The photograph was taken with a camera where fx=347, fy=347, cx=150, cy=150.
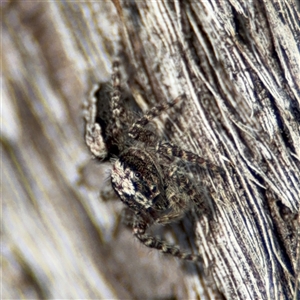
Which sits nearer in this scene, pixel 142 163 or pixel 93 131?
pixel 142 163

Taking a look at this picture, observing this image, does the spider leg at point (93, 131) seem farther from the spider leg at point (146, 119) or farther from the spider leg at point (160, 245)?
the spider leg at point (160, 245)

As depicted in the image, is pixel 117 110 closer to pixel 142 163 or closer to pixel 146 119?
pixel 146 119

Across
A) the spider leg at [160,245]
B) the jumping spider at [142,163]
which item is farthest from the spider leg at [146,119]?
the spider leg at [160,245]

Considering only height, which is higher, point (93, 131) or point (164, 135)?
point (93, 131)

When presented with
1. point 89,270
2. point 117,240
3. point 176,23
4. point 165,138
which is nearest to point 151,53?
point 176,23

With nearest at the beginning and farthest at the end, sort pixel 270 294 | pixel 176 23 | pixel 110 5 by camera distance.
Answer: pixel 270 294 < pixel 176 23 < pixel 110 5

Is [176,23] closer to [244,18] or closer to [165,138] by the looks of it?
[244,18]

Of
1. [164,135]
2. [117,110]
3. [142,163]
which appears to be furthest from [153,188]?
[117,110]
